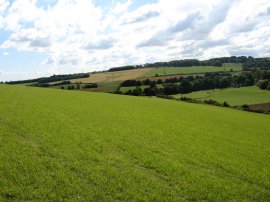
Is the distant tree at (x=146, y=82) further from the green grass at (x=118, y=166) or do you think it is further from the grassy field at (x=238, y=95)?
the green grass at (x=118, y=166)

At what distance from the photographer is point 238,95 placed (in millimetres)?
111375

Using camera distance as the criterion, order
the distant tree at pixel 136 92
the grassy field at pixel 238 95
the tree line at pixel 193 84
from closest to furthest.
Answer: the grassy field at pixel 238 95
the distant tree at pixel 136 92
the tree line at pixel 193 84

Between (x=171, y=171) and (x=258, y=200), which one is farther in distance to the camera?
(x=171, y=171)

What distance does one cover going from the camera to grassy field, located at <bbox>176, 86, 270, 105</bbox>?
101 m

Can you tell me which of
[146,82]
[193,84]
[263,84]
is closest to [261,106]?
[263,84]

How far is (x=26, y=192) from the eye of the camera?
12844 mm

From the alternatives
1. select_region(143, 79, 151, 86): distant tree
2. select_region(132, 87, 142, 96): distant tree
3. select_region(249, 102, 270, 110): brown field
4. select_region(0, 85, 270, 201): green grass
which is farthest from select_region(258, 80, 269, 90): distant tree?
select_region(0, 85, 270, 201): green grass

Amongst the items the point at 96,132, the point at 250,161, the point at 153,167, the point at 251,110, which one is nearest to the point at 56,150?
the point at 153,167

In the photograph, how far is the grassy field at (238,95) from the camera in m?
101

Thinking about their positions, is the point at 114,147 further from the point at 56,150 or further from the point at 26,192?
the point at 26,192

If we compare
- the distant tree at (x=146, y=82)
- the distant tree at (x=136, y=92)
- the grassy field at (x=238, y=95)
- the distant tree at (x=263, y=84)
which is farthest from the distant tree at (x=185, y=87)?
the distant tree at (x=263, y=84)

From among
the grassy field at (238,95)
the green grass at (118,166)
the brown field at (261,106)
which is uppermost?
the green grass at (118,166)

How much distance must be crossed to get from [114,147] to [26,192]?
9.70m

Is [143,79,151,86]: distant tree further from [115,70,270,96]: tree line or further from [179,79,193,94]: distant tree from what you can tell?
[179,79,193,94]: distant tree
